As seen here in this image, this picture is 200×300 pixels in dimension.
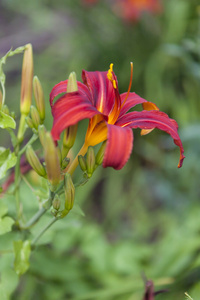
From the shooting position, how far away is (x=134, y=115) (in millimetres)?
650

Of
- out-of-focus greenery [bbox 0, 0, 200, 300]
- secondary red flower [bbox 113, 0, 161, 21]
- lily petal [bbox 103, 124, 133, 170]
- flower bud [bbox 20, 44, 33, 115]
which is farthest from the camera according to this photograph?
secondary red flower [bbox 113, 0, 161, 21]

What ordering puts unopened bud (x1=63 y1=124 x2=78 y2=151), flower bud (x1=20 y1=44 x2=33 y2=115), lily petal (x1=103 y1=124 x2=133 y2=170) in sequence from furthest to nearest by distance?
1. flower bud (x1=20 y1=44 x2=33 y2=115)
2. unopened bud (x1=63 y1=124 x2=78 y2=151)
3. lily petal (x1=103 y1=124 x2=133 y2=170)

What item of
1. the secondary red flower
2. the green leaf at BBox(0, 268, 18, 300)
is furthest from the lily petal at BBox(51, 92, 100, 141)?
the secondary red flower

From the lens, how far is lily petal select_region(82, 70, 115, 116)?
2.24 feet

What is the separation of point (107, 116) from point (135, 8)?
2081 millimetres

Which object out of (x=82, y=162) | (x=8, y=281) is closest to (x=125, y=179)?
(x=8, y=281)

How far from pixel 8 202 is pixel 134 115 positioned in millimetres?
368

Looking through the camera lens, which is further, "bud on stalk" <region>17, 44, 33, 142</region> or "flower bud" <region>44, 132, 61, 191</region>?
"bud on stalk" <region>17, 44, 33, 142</region>

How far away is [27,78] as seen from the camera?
74cm

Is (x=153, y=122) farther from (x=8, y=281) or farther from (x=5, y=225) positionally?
(x=8, y=281)

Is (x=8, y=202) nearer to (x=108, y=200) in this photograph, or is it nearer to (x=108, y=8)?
(x=108, y=200)

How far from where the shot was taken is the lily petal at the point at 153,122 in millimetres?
618

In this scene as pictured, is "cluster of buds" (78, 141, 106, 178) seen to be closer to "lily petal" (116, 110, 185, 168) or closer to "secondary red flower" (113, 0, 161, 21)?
"lily petal" (116, 110, 185, 168)

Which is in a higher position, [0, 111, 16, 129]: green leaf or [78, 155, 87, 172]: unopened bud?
[0, 111, 16, 129]: green leaf
